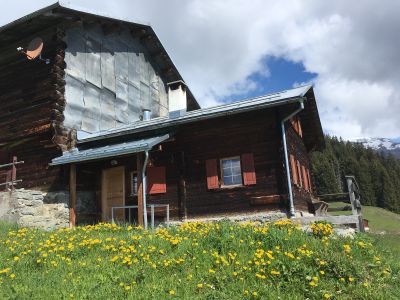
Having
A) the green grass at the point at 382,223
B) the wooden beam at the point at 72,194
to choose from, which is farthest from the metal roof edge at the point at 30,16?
the green grass at the point at 382,223

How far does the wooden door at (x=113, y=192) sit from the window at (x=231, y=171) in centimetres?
418

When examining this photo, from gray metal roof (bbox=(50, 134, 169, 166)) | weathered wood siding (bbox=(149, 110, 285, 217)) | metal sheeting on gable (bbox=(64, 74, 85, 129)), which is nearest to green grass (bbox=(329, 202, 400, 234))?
weathered wood siding (bbox=(149, 110, 285, 217))

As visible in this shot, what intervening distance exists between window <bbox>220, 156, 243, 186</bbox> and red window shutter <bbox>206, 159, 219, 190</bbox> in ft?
0.90

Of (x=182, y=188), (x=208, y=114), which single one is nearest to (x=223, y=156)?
(x=208, y=114)

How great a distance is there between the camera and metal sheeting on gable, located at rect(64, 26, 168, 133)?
16.7 m

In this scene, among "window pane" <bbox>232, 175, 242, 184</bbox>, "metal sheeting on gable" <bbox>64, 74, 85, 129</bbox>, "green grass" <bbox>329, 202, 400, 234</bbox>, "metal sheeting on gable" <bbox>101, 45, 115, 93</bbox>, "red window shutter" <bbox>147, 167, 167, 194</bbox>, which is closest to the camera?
"window pane" <bbox>232, 175, 242, 184</bbox>

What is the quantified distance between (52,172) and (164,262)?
985 centimetres

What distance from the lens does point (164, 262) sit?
7.21 m

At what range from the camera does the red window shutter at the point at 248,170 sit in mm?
13461

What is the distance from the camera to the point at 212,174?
552 inches

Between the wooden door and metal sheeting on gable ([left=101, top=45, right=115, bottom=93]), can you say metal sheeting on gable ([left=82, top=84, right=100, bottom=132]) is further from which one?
the wooden door

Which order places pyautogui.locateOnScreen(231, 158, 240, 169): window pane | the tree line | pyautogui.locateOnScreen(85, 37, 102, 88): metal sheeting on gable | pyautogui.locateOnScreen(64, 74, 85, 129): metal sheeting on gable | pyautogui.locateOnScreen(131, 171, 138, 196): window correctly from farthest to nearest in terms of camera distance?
the tree line, pyautogui.locateOnScreen(85, 37, 102, 88): metal sheeting on gable, pyautogui.locateOnScreen(64, 74, 85, 129): metal sheeting on gable, pyautogui.locateOnScreen(131, 171, 138, 196): window, pyautogui.locateOnScreen(231, 158, 240, 169): window pane

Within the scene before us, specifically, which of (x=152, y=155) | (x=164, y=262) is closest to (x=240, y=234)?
(x=164, y=262)

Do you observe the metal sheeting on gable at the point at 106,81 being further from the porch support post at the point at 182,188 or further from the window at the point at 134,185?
the porch support post at the point at 182,188
